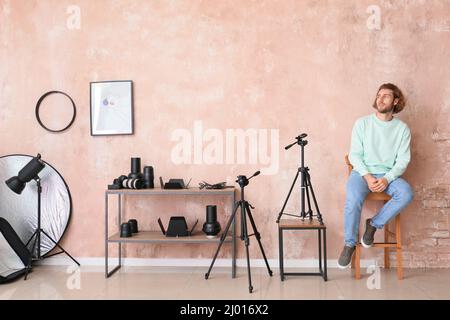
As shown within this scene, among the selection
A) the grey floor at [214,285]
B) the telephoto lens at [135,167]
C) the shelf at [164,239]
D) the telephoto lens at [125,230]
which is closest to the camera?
the grey floor at [214,285]

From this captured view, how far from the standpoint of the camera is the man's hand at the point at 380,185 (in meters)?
3.44

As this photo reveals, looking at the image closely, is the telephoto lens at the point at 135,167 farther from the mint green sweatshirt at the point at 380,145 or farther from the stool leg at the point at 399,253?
the stool leg at the point at 399,253

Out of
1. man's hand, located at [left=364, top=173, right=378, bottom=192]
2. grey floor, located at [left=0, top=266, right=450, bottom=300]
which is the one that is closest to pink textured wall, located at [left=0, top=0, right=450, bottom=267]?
grey floor, located at [left=0, top=266, right=450, bottom=300]

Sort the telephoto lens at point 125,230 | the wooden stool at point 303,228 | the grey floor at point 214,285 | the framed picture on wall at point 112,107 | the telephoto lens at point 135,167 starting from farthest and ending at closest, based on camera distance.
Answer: the framed picture on wall at point 112,107 → the telephoto lens at point 135,167 → the telephoto lens at point 125,230 → the wooden stool at point 303,228 → the grey floor at point 214,285

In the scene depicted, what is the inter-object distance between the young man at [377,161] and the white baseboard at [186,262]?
33cm

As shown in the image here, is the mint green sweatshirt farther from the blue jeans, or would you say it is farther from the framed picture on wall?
the framed picture on wall

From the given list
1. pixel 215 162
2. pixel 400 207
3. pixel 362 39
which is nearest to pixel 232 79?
pixel 215 162

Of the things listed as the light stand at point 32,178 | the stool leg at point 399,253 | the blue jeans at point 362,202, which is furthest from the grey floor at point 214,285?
the blue jeans at point 362,202

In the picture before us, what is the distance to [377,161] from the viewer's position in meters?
3.60

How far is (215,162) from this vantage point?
394 cm

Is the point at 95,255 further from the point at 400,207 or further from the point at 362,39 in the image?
the point at 362,39

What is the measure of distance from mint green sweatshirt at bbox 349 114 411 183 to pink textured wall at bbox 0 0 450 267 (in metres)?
0.24

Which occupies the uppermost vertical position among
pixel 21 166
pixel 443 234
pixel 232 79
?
pixel 232 79

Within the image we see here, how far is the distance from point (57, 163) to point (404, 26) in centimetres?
328
